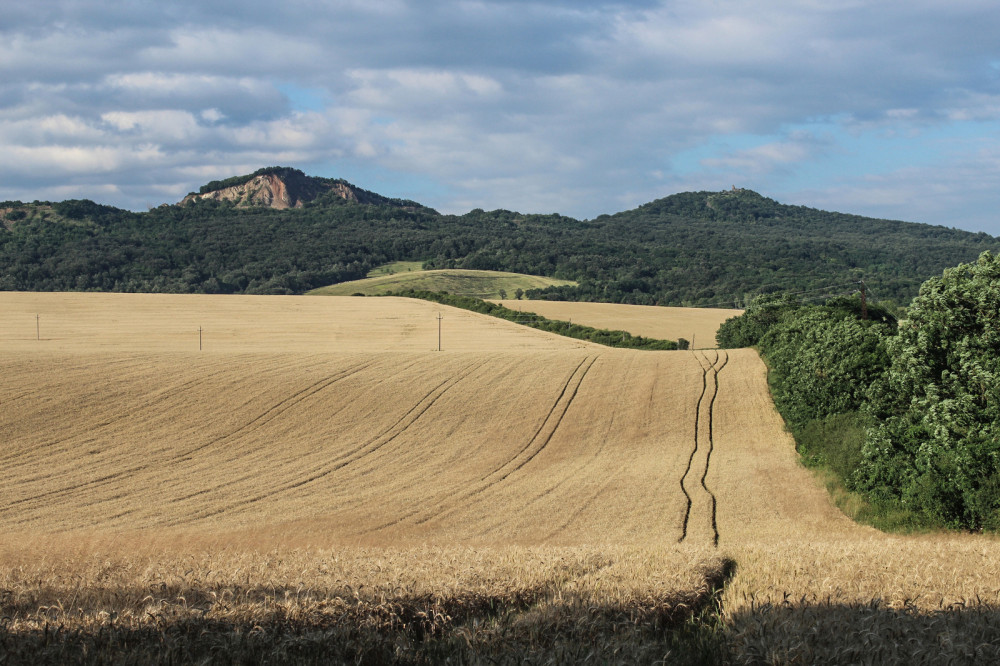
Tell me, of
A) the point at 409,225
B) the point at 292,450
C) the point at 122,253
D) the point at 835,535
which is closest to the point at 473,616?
the point at 835,535

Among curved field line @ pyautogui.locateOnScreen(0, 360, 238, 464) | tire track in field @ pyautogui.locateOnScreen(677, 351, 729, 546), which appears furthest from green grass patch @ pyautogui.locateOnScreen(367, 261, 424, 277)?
curved field line @ pyautogui.locateOnScreen(0, 360, 238, 464)

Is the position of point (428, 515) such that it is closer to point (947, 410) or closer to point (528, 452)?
point (528, 452)

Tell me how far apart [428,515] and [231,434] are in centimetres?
1169

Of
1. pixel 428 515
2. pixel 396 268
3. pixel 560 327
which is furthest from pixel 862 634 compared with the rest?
pixel 396 268

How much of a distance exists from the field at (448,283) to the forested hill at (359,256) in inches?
198

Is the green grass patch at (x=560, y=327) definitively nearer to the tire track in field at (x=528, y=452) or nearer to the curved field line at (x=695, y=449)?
the curved field line at (x=695, y=449)

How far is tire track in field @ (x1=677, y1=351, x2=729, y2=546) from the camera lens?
75.4ft

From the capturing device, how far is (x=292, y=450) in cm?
3006

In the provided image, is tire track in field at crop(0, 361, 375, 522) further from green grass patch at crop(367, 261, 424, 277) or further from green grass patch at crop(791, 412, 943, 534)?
green grass patch at crop(367, 261, 424, 277)

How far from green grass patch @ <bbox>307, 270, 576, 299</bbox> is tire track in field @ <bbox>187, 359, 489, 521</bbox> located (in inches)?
2417

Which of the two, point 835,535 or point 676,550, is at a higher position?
point 676,550

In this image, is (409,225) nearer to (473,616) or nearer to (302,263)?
(302,263)

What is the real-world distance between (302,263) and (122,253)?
26011 mm

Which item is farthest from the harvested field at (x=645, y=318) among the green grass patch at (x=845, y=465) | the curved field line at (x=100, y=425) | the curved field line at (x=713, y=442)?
the curved field line at (x=100, y=425)
